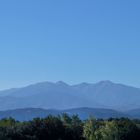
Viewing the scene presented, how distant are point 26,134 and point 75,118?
32947 mm

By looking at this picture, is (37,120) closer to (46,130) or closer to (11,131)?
(46,130)

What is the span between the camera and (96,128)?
3423 inches

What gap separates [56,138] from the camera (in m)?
87.2

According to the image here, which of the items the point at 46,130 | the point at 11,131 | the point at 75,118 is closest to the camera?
the point at 11,131

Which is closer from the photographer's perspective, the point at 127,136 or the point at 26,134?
the point at 26,134

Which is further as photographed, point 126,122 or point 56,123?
point 126,122

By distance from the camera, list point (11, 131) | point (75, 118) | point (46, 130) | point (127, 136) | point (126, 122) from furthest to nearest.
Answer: point (75, 118)
point (126, 122)
point (127, 136)
point (46, 130)
point (11, 131)

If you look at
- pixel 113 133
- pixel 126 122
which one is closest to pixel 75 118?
pixel 126 122

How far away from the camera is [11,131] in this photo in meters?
79.5

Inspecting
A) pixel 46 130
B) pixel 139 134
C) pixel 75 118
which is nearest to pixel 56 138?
pixel 46 130

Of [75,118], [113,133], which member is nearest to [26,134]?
[113,133]

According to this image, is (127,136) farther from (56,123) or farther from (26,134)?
(26,134)

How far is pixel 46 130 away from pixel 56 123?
160 inches

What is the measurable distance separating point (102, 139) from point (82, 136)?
29.7 ft
